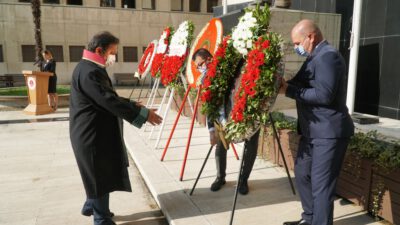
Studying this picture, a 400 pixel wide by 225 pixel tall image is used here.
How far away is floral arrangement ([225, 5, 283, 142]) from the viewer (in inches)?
109

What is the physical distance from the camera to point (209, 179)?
4480 mm

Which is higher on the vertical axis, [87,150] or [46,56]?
[46,56]

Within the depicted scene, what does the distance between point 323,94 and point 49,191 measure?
3.61 meters

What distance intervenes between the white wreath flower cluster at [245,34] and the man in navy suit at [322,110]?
414mm

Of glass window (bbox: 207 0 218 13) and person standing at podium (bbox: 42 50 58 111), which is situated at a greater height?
glass window (bbox: 207 0 218 13)

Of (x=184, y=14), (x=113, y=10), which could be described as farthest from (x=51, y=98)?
(x=184, y=14)

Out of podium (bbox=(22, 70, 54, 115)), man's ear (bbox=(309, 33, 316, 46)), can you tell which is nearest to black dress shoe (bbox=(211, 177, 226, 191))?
man's ear (bbox=(309, 33, 316, 46))

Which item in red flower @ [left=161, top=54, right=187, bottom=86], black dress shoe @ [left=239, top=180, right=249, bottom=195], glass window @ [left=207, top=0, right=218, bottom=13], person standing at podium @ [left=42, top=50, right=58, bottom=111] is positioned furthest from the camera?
glass window @ [left=207, top=0, right=218, bottom=13]

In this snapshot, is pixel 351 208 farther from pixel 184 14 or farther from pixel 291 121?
pixel 184 14

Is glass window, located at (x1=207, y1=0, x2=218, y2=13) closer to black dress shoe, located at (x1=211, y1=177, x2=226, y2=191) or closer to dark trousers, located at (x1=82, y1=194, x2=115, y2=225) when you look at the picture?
black dress shoe, located at (x1=211, y1=177, x2=226, y2=191)

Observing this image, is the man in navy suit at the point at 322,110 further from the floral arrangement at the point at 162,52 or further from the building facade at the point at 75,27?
the building facade at the point at 75,27

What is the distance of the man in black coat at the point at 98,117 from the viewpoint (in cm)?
289

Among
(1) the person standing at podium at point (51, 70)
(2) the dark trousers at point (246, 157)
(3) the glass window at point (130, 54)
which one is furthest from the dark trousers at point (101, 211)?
(3) the glass window at point (130, 54)

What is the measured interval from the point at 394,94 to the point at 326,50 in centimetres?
653
